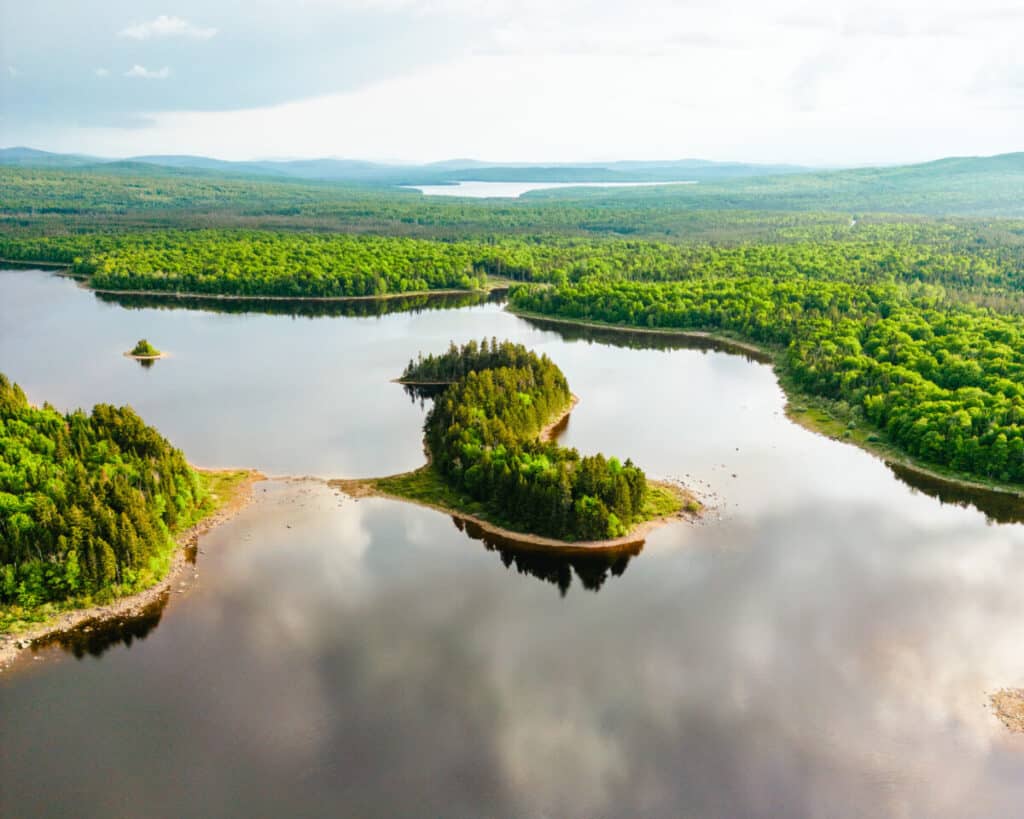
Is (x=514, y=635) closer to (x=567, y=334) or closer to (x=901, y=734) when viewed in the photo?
(x=901, y=734)

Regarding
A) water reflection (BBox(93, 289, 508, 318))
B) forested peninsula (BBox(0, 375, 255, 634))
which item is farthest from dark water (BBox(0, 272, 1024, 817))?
water reflection (BBox(93, 289, 508, 318))

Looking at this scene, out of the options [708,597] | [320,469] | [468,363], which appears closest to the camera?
[708,597]

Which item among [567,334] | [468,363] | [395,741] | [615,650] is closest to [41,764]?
[395,741]

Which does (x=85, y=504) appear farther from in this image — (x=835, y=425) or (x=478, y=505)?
(x=835, y=425)

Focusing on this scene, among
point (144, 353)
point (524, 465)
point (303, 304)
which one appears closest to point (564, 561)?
point (524, 465)

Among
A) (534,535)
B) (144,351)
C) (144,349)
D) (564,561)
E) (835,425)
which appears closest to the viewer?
(564,561)

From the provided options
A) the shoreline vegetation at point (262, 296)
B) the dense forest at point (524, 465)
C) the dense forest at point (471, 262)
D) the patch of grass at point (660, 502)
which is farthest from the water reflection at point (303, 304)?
the patch of grass at point (660, 502)

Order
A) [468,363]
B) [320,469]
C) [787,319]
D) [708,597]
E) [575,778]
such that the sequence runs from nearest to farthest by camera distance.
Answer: [575,778] < [708,597] < [320,469] < [468,363] < [787,319]
